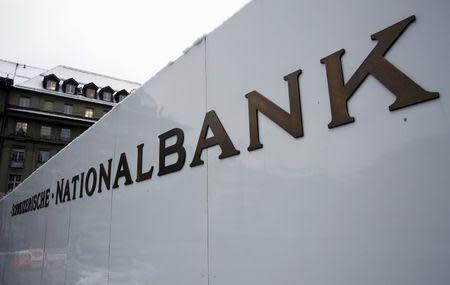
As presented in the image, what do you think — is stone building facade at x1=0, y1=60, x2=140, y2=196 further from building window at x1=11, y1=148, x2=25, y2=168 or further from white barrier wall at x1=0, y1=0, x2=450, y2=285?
white barrier wall at x1=0, y1=0, x2=450, y2=285

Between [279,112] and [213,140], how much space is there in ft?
1.42

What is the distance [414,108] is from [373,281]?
1.70 feet

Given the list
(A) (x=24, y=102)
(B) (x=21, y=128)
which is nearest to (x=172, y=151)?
(B) (x=21, y=128)

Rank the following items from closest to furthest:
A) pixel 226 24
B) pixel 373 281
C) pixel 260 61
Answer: pixel 373 281 → pixel 260 61 → pixel 226 24

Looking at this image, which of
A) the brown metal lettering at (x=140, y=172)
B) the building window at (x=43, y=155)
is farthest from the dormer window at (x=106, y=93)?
the brown metal lettering at (x=140, y=172)

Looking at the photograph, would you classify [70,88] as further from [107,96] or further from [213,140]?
[213,140]

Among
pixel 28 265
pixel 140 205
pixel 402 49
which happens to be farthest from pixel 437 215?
pixel 28 265

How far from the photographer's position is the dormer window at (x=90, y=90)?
31531mm

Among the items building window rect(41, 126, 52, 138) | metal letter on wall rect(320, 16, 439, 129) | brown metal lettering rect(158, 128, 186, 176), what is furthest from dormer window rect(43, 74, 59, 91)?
metal letter on wall rect(320, 16, 439, 129)

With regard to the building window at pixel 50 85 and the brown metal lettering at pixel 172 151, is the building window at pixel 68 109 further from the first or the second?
the brown metal lettering at pixel 172 151

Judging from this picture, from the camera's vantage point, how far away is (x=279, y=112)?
4.46 feet

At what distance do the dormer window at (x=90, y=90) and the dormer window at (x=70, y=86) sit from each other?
0.86 m

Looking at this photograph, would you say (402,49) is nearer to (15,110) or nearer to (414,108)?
(414,108)

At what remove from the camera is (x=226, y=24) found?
70.2 inches
